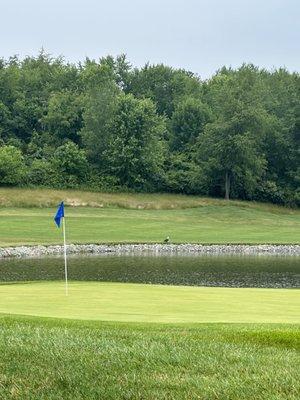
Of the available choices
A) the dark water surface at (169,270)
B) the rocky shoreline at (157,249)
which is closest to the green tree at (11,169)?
the rocky shoreline at (157,249)

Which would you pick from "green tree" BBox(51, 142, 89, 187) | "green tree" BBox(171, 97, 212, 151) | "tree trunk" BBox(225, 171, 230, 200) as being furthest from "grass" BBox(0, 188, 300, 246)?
"green tree" BBox(171, 97, 212, 151)

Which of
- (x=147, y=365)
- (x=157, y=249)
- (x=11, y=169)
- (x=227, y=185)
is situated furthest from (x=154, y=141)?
(x=147, y=365)

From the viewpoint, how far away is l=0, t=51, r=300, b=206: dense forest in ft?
254

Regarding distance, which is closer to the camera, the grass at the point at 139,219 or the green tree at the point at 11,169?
the grass at the point at 139,219

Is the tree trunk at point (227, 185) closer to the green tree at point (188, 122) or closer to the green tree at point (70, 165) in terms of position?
the green tree at point (188, 122)

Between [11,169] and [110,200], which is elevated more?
[11,169]

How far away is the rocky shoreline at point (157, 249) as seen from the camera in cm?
4652

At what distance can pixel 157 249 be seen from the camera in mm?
50156

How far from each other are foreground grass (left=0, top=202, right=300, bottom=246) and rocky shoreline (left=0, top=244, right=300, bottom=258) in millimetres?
1820

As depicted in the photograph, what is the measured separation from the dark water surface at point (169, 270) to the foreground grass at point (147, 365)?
67.5 ft

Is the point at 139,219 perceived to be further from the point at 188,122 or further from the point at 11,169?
the point at 188,122

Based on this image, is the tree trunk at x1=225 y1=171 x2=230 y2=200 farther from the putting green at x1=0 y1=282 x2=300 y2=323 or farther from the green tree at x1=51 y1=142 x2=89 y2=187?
the putting green at x1=0 y1=282 x2=300 y2=323

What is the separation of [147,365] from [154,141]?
238 feet

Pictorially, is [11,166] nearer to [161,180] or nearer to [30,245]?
[161,180]
